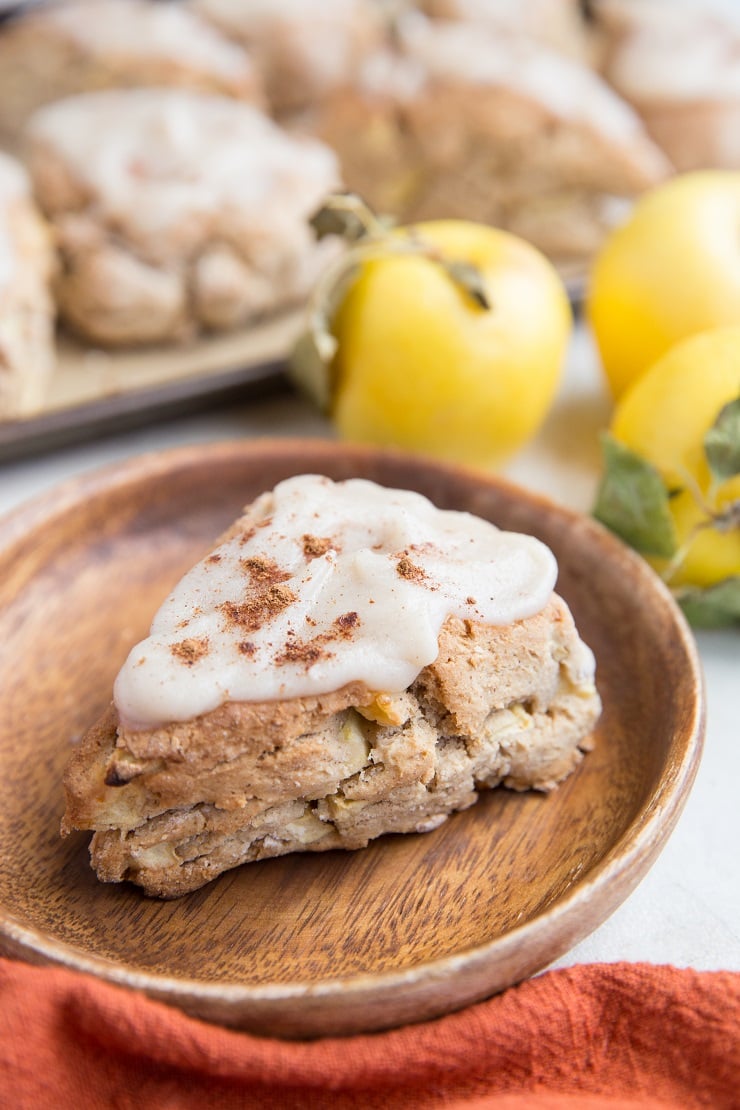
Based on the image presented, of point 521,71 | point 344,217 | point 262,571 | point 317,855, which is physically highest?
point 521,71

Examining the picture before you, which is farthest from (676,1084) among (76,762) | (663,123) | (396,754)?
(663,123)

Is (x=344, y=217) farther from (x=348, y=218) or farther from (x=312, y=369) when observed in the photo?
(x=312, y=369)

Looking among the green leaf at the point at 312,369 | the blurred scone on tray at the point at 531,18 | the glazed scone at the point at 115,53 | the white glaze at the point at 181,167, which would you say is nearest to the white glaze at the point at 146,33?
the glazed scone at the point at 115,53

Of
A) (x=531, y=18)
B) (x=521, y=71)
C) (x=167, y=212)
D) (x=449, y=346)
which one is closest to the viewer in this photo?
(x=449, y=346)

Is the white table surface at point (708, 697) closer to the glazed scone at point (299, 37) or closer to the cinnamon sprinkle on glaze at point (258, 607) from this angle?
the cinnamon sprinkle on glaze at point (258, 607)

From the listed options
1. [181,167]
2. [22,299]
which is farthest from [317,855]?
[181,167]

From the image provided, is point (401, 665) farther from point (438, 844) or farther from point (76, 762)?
point (76, 762)
